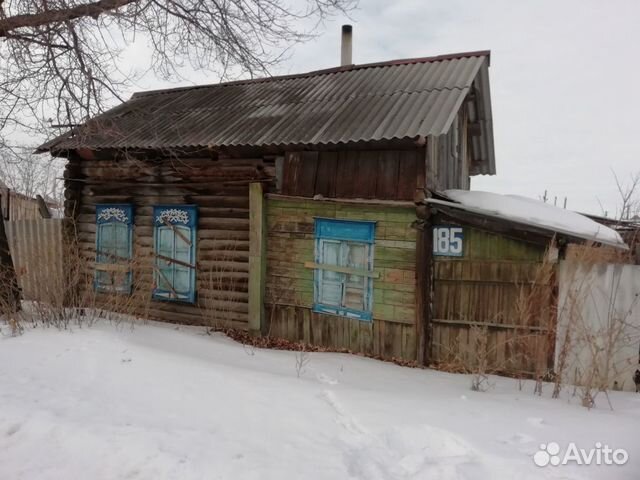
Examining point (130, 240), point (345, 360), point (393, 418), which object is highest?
point (130, 240)

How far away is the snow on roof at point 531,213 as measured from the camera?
18.3ft

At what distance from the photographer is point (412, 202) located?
638cm

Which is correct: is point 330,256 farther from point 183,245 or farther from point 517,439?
point 517,439

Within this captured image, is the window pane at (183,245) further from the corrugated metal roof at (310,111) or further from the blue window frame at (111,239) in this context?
the corrugated metal roof at (310,111)

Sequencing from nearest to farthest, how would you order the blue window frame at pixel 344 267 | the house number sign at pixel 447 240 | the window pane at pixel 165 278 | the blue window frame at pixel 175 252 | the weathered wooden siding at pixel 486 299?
1. the weathered wooden siding at pixel 486 299
2. the house number sign at pixel 447 240
3. the blue window frame at pixel 344 267
4. the blue window frame at pixel 175 252
5. the window pane at pixel 165 278

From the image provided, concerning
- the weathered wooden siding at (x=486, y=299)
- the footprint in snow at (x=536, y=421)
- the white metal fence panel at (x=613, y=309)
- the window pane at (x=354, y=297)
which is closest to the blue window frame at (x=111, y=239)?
the window pane at (x=354, y=297)

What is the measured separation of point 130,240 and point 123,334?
4.13m

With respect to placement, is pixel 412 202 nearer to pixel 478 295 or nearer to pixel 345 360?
pixel 478 295

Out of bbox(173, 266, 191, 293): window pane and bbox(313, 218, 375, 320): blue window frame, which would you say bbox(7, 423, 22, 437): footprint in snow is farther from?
bbox(173, 266, 191, 293): window pane

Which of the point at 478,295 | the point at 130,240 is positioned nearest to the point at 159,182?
the point at 130,240

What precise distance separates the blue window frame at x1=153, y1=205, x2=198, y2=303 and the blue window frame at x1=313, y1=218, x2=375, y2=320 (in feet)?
8.64

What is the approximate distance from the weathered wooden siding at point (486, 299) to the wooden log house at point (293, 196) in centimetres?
31
